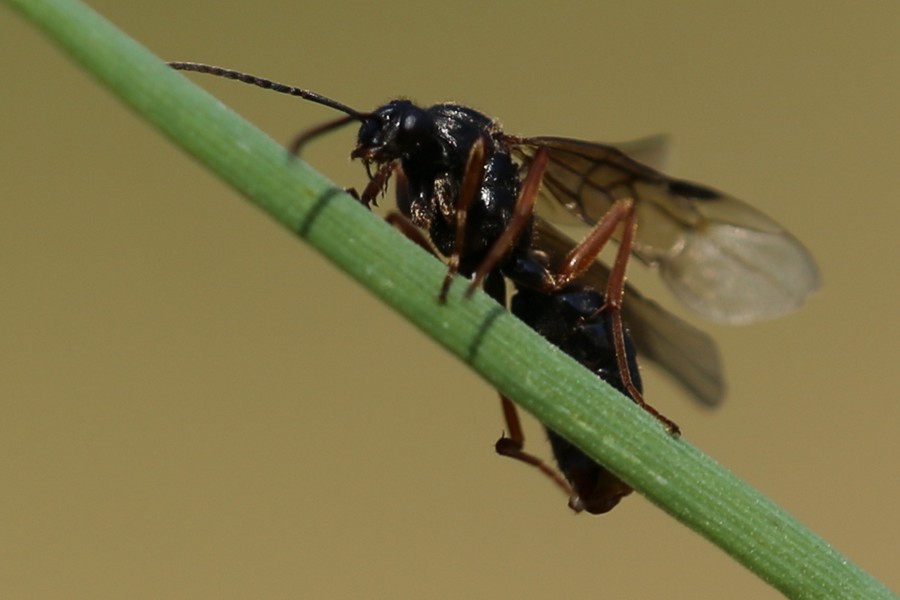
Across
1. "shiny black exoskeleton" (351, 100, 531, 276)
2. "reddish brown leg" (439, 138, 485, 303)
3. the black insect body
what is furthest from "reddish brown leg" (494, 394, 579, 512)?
"reddish brown leg" (439, 138, 485, 303)

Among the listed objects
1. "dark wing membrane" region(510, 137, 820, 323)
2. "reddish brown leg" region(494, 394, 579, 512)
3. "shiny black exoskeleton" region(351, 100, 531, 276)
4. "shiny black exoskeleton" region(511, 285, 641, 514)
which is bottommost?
"reddish brown leg" region(494, 394, 579, 512)

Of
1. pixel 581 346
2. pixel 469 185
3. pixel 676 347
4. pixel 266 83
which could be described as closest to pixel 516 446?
pixel 581 346

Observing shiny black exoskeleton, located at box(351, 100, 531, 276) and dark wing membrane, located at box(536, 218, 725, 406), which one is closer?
shiny black exoskeleton, located at box(351, 100, 531, 276)

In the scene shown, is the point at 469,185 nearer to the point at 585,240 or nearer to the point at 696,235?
the point at 585,240

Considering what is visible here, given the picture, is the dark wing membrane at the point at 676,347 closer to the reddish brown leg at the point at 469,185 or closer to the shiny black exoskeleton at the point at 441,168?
the shiny black exoskeleton at the point at 441,168

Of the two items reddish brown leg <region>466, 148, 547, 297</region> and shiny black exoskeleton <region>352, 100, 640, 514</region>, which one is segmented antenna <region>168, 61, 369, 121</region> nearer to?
shiny black exoskeleton <region>352, 100, 640, 514</region>

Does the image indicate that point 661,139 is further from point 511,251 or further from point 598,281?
point 511,251

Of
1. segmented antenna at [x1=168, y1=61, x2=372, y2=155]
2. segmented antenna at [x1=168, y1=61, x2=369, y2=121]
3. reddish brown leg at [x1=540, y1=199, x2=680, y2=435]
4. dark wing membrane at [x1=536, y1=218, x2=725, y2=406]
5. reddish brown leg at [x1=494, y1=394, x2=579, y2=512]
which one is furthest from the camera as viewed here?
dark wing membrane at [x1=536, y1=218, x2=725, y2=406]

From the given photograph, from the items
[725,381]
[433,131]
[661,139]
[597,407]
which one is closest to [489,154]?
[433,131]
